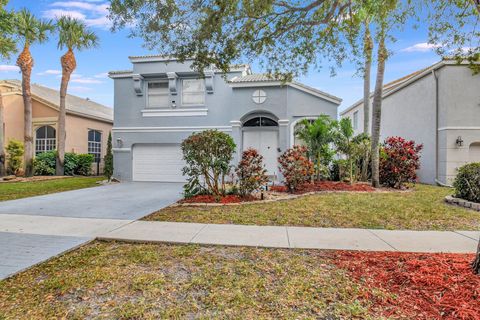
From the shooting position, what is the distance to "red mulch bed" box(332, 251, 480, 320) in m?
2.80

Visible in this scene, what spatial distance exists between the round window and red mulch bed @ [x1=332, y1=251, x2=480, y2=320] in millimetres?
11344

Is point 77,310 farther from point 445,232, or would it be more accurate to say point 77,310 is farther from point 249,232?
point 445,232

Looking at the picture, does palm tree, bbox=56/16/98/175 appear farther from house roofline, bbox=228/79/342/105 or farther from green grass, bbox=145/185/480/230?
green grass, bbox=145/185/480/230

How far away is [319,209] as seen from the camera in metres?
7.59

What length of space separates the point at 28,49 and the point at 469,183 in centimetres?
2301

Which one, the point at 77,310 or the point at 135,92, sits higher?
Answer: the point at 135,92

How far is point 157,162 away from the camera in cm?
1641

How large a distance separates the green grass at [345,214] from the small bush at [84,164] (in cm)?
1544

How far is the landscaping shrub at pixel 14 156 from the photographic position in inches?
732

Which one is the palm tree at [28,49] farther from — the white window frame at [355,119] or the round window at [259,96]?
the white window frame at [355,119]

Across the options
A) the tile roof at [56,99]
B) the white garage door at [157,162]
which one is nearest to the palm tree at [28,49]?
the tile roof at [56,99]

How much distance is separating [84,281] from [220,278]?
1.68m

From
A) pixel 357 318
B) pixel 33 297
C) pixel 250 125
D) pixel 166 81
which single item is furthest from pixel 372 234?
pixel 166 81

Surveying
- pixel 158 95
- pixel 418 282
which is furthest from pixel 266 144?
pixel 418 282
